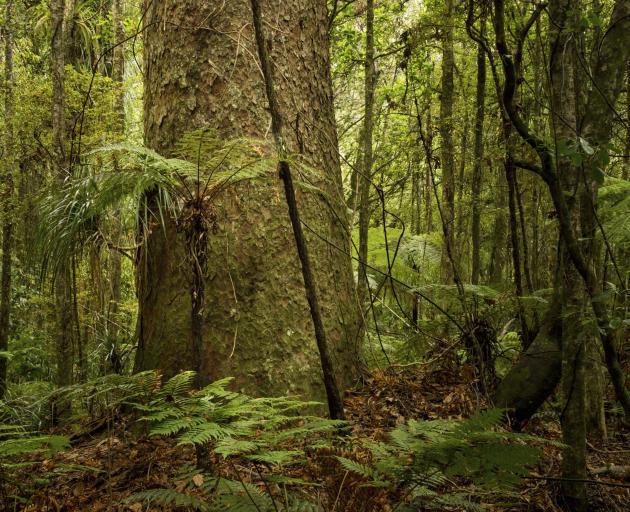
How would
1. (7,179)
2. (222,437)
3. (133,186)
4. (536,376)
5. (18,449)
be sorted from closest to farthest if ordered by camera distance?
(222,437) → (18,449) → (133,186) → (536,376) → (7,179)

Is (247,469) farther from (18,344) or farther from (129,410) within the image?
(18,344)

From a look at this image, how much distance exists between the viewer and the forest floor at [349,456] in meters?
2.15

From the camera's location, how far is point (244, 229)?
10.7 ft

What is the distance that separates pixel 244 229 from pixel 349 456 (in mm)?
1581

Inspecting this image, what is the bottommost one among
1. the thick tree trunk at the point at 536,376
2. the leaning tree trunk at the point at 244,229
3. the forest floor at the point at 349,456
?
the forest floor at the point at 349,456

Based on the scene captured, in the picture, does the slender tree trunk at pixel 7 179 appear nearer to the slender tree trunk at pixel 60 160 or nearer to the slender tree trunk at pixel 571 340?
the slender tree trunk at pixel 60 160

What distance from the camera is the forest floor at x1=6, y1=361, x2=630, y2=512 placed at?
2150mm

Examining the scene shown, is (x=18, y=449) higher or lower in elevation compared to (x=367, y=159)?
lower

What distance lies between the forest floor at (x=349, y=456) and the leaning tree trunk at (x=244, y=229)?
40 cm

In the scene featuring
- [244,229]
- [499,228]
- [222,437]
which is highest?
[499,228]

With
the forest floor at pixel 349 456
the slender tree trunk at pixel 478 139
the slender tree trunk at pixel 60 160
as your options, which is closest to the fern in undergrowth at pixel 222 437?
the forest floor at pixel 349 456

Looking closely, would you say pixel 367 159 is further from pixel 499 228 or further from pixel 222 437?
pixel 222 437

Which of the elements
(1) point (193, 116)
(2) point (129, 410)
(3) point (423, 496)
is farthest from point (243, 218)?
(3) point (423, 496)

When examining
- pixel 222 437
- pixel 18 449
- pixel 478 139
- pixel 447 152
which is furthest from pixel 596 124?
pixel 447 152
